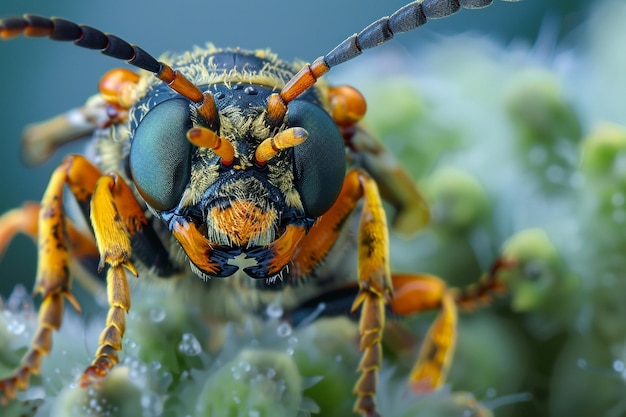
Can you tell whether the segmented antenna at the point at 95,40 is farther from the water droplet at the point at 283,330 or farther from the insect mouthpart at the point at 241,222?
the water droplet at the point at 283,330

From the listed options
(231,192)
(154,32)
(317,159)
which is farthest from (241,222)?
(154,32)

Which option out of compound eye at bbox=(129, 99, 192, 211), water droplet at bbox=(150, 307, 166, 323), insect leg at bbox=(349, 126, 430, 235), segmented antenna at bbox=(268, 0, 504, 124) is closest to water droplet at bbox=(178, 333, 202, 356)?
water droplet at bbox=(150, 307, 166, 323)

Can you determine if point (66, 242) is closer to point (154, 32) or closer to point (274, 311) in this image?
point (274, 311)

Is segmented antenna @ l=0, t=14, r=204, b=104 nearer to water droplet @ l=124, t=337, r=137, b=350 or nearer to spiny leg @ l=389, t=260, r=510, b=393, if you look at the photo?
water droplet @ l=124, t=337, r=137, b=350

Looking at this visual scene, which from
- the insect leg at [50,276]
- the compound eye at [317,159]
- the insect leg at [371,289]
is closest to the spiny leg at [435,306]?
the insect leg at [371,289]

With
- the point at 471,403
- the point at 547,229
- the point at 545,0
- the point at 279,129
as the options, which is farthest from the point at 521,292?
the point at 545,0

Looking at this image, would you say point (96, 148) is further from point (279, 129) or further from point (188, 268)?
→ point (279, 129)
